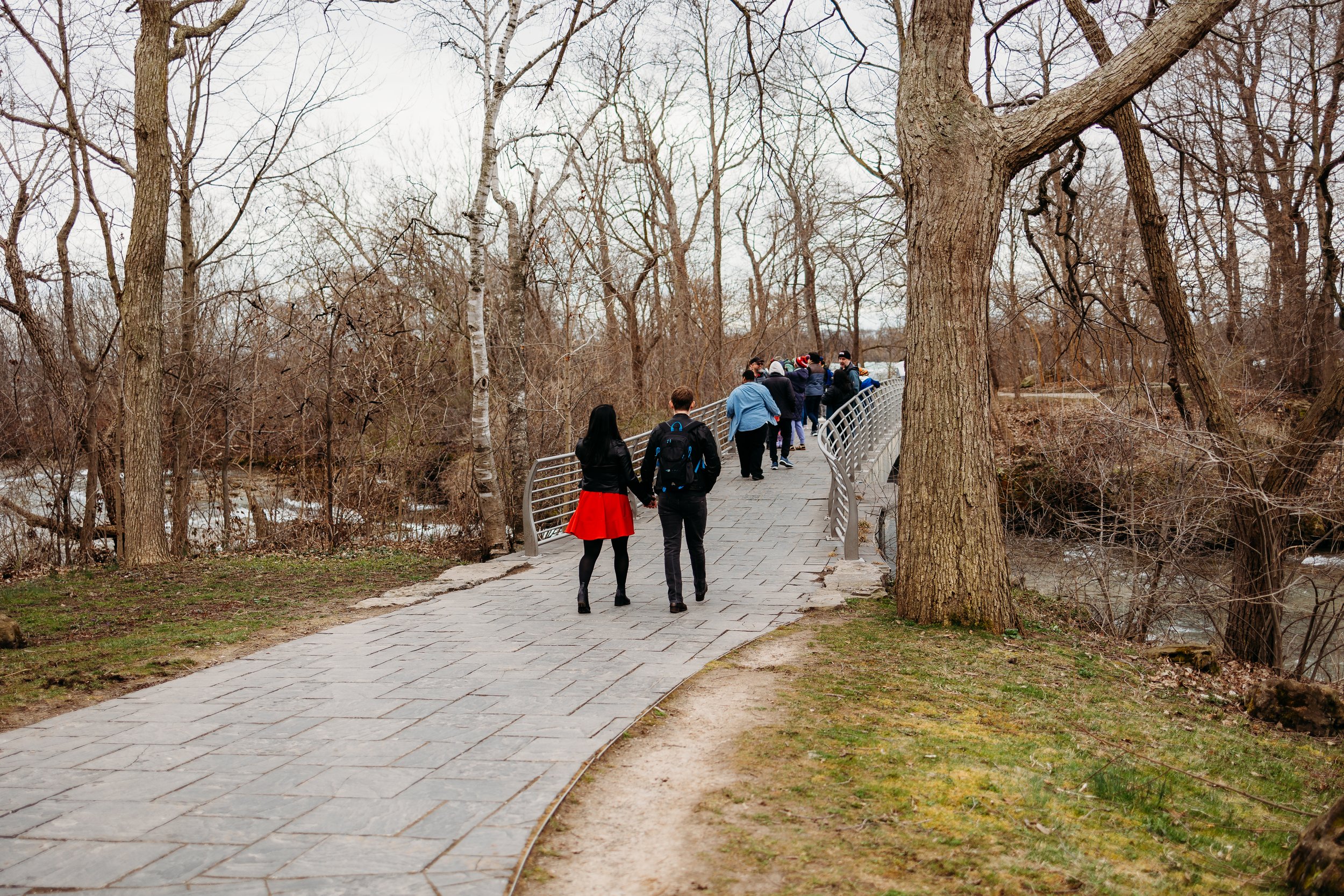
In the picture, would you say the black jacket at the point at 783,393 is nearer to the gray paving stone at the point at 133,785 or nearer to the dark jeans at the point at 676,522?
the dark jeans at the point at 676,522

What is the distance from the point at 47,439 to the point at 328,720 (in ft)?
42.4

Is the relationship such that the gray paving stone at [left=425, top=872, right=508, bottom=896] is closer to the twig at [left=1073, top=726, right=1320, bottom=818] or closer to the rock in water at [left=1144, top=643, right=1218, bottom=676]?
the twig at [left=1073, top=726, right=1320, bottom=818]

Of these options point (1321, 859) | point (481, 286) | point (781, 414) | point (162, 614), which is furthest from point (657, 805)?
point (781, 414)

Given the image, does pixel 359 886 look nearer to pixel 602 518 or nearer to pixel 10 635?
pixel 602 518

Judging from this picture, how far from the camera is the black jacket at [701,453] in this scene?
8586 millimetres

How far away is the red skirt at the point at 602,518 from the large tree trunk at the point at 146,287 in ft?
22.0

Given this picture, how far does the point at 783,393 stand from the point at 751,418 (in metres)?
2.19

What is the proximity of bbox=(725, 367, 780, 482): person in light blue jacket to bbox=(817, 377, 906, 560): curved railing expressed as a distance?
982 mm

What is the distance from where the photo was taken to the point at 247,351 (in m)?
18.4

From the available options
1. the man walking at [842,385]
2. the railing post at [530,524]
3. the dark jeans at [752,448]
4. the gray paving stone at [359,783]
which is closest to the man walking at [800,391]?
the man walking at [842,385]

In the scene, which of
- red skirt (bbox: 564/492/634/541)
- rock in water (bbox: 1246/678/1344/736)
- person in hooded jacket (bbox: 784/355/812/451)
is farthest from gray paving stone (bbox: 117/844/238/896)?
person in hooded jacket (bbox: 784/355/812/451)

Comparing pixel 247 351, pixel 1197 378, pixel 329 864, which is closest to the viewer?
pixel 329 864

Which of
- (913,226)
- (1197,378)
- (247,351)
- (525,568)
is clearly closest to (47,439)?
(247,351)

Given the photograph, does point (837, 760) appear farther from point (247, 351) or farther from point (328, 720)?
point (247, 351)
